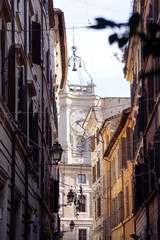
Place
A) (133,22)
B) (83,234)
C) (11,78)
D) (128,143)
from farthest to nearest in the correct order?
(83,234)
(128,143)
(11,78)
(133,22)

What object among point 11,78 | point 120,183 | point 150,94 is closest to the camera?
point 11,78

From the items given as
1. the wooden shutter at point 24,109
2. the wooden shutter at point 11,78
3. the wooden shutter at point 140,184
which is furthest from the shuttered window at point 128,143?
the wooden shutter at point 11,78

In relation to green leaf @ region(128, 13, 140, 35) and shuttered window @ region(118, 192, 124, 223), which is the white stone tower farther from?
green leaf @ region(128, 13, 140, 35)

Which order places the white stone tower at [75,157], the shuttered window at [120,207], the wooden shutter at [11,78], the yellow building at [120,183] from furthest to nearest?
1. the white stone tower at [75,157]
2. the shuttered window at [120,207]
3. the yellow building at [120,183]
4. the wooden shutter at [11,78]

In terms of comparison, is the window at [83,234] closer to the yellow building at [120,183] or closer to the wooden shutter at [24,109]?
the yellow building at [120,183]

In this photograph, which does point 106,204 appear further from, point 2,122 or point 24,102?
point 2,122

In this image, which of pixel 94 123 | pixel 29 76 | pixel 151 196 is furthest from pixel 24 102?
pixel 94 123

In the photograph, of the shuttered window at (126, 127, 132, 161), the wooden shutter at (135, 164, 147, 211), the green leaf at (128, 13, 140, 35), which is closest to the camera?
the green leaf at (128, 13, 140, 35)

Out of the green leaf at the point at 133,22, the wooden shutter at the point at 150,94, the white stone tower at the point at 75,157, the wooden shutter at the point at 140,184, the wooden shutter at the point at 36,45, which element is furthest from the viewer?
the white stone tower at the point at 75,157

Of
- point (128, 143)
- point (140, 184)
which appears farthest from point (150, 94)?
point (128, 143)

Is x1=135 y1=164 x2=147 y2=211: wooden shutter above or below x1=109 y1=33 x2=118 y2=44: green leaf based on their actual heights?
above

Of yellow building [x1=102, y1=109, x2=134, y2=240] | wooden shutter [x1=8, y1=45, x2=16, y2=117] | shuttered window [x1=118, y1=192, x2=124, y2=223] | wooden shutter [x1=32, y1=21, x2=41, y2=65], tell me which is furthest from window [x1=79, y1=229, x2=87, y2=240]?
wooden shutter [x1=8, y1=45, x2=16, y2=117]

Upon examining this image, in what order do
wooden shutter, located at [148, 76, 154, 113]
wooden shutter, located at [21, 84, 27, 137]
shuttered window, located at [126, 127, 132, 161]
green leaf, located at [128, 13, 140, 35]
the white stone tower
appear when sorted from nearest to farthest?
green leaf, located at [128, 13, 140, 35] < wooden shutter, located at [21, 84, 27, 137] < wooden shutter, located at [148, 76, 154, 113] < shuttered window, located at [126, 127, 132, 161] < the white stone tower

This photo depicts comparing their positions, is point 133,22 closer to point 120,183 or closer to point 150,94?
point 150,94
